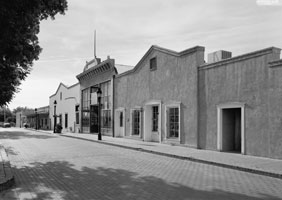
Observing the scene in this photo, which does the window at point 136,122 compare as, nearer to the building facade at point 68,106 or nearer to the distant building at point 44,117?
the building facade at point 68,106

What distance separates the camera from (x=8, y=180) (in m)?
7.98

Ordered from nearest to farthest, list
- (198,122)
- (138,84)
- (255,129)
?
(255,129) → (198,122) → (138,84)

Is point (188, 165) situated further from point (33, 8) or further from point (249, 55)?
point (33, 8)

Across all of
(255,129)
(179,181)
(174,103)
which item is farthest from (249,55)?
(179,181)

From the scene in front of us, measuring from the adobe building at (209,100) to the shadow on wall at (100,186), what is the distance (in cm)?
630

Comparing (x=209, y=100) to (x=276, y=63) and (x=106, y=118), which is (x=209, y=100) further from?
(x=106, y=118)

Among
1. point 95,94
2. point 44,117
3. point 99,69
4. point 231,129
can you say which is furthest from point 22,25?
point 44,117

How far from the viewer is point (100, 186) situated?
7.93 m

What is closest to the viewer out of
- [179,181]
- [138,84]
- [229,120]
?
[179,181]

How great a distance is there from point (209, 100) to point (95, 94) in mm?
19085

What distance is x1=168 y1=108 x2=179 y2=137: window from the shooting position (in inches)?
738

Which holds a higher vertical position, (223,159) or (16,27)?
(16,27)

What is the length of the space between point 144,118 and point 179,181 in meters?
13.5

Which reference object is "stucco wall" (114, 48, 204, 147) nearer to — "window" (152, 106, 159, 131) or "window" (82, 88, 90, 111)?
"window" (152, 106, 159, 131)
